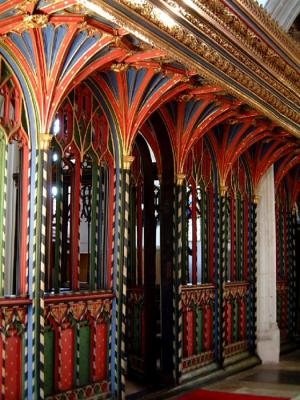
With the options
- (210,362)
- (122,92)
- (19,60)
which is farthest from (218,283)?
(19,60)

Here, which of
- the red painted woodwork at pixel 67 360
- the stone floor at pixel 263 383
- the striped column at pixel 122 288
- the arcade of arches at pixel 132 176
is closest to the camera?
the arcade of arches at pixel 132 176

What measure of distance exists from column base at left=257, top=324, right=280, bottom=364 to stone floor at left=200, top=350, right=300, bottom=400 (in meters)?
0.17

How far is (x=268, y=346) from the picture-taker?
32.7 ft

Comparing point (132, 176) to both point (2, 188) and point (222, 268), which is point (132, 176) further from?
point (2, 188)

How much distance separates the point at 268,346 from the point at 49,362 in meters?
5.15

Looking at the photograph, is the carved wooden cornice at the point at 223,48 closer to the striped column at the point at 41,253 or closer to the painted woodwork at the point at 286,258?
the striped column at the point at 41,253

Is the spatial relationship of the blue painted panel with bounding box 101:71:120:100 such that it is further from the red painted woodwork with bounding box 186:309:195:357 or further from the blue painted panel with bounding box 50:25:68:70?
the red painted woodwork with bounding box 186:309:195:357

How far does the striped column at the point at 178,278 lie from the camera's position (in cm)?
762

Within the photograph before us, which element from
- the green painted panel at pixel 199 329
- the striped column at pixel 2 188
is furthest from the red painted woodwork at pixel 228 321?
the striped column at pixel 2 188

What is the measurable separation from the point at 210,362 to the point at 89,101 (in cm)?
414

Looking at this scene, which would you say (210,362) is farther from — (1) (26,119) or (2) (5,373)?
(1) (26,119)

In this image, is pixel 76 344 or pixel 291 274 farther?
pixel 291 274

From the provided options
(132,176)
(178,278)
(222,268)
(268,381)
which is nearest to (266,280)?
→ (222,268)

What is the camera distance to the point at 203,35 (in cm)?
562
